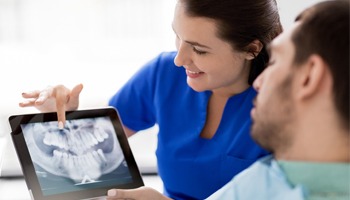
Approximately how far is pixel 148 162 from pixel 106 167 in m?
0.89

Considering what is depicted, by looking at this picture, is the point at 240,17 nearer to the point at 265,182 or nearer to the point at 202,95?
the point at 202,95

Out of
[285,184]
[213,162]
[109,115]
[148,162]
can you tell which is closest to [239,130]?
[213,162]

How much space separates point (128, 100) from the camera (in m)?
1.57

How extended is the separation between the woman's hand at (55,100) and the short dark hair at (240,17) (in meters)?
0.36

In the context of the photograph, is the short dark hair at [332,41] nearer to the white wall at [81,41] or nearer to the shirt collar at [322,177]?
the shirt collar at [322,177]

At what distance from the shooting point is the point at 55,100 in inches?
53.2

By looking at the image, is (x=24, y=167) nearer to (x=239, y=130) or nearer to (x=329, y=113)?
(x=239, y=130)

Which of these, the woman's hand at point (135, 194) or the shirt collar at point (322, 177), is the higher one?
the shirt collar at point (322, 177)

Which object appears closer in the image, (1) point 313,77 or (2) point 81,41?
(1) point 313,77

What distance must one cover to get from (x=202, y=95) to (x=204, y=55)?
0.17 m

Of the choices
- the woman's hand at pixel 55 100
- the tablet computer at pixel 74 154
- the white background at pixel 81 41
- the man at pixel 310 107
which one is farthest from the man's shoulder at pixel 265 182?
the white background at pixel 81 41

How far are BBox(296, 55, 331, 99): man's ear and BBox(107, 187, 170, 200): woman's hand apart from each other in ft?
1.52

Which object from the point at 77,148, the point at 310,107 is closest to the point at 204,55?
the point at 77,148

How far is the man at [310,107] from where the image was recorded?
0.85 m
